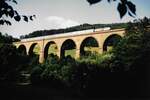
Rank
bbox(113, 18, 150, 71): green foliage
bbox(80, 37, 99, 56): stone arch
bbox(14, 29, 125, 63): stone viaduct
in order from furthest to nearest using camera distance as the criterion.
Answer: bbox(80, 37, 99, 56): stone arch < bbox(14, 29, 125, 63): stone viaduct < bbox(113, 18, 150, 71): green foliage

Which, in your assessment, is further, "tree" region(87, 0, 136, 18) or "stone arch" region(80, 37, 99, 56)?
"stone arch" region(80, 37, 99, 56)

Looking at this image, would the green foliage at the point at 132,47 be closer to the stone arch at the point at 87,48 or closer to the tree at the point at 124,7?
the stone arch at the point at 87,48

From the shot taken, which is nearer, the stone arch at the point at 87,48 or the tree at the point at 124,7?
the tree at the point at 124,7

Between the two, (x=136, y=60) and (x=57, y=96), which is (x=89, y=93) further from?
(x=136, y=60)

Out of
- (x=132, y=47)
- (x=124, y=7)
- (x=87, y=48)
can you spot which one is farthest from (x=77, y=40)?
(x=124, y=7)

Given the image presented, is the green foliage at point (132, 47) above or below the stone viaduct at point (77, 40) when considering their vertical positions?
below

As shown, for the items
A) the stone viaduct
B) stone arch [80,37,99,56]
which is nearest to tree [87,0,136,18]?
stone arch [80,37,99,56]

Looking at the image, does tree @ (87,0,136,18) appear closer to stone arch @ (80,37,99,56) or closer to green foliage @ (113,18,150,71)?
green foliage @ (113,18,150,71)

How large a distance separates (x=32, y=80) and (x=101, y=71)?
8.22 m

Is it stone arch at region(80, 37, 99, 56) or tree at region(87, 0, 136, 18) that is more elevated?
stone arch at region(80, 37, 99, 56)

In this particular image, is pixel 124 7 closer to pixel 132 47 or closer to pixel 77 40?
pixel 132 47

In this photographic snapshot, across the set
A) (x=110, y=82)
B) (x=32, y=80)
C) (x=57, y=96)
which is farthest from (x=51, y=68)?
(x=110, y=82)

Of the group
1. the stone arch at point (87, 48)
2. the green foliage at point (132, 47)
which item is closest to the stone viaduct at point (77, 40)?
the stone arch at point (87, 48)

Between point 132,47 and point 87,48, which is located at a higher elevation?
point 87,48
